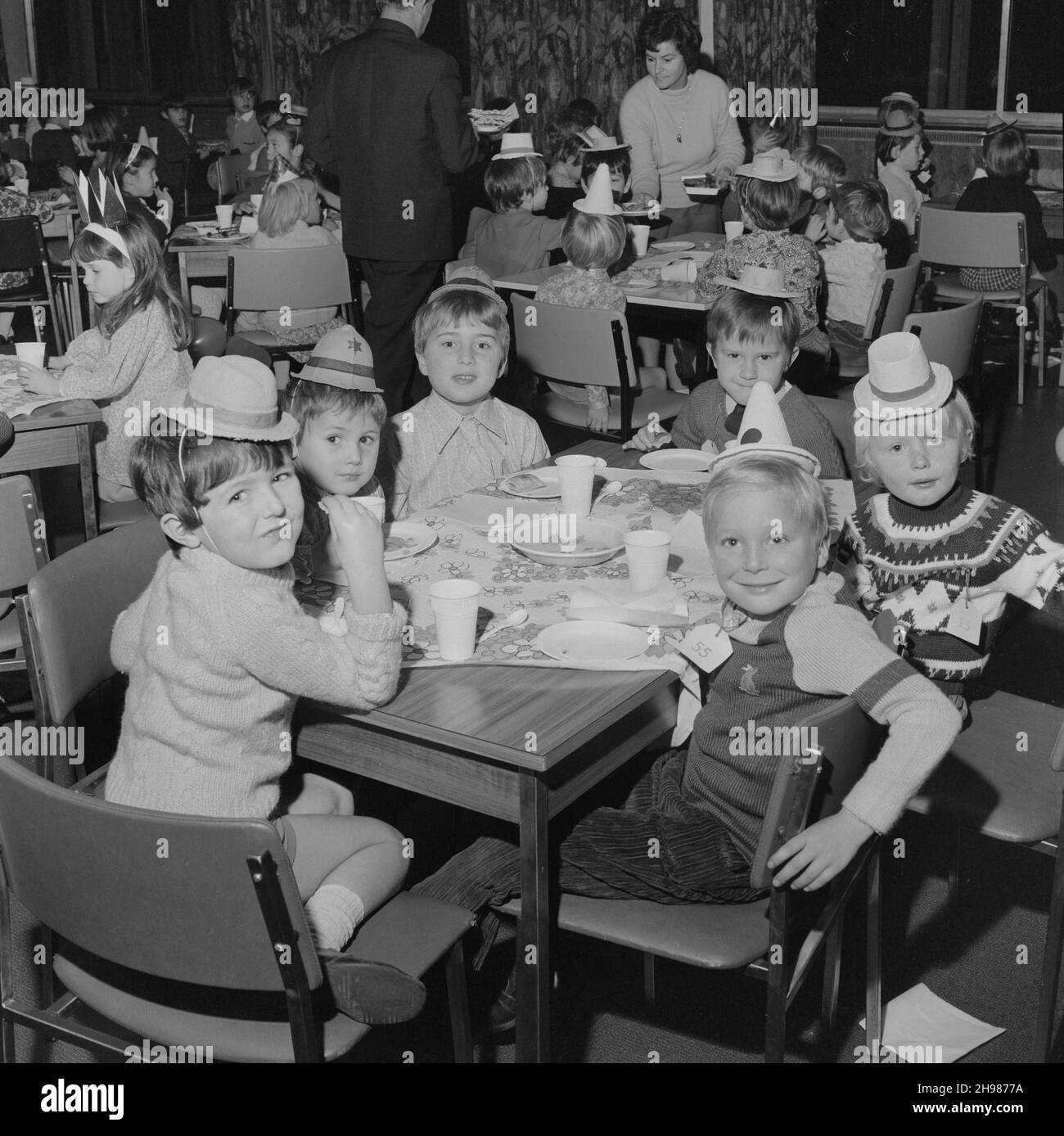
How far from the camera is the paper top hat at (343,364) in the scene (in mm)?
2373

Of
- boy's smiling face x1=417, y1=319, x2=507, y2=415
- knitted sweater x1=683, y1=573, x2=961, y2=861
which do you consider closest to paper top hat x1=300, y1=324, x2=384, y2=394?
boy's smiling face x1=417, y1=319, x2=507, y2=415

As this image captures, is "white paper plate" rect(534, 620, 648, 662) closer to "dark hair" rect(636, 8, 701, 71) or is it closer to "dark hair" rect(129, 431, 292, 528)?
"dark hair" rect(129, 431, 292, 528)

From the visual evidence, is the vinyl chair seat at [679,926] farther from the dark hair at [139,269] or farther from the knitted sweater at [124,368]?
the dark hair at [139,269]

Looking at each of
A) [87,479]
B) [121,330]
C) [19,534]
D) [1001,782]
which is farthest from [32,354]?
[1001,782]

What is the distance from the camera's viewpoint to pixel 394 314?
4883 mm

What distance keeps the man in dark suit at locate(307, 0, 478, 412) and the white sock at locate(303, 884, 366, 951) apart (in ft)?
11.1

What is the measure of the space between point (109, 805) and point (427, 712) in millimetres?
480

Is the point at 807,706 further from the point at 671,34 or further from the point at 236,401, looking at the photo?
the point at 671,34

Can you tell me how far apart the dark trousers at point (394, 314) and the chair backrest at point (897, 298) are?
168cm

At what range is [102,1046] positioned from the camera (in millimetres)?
1522

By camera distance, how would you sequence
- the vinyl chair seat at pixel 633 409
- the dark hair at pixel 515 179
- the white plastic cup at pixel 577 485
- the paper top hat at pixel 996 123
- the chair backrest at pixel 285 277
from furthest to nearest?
the paper top hat at pixel 996 123 → the dark hair at pixel 515 179 → the chair backrest at pixel 285 277 → the vinyl chair seat at pixel 633 409 → the white plastic cup at pixel 577 485

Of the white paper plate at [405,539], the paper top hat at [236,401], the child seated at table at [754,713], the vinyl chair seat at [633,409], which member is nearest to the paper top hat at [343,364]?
the white paper plate at [405,539]

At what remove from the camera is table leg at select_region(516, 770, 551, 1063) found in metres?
1.62
